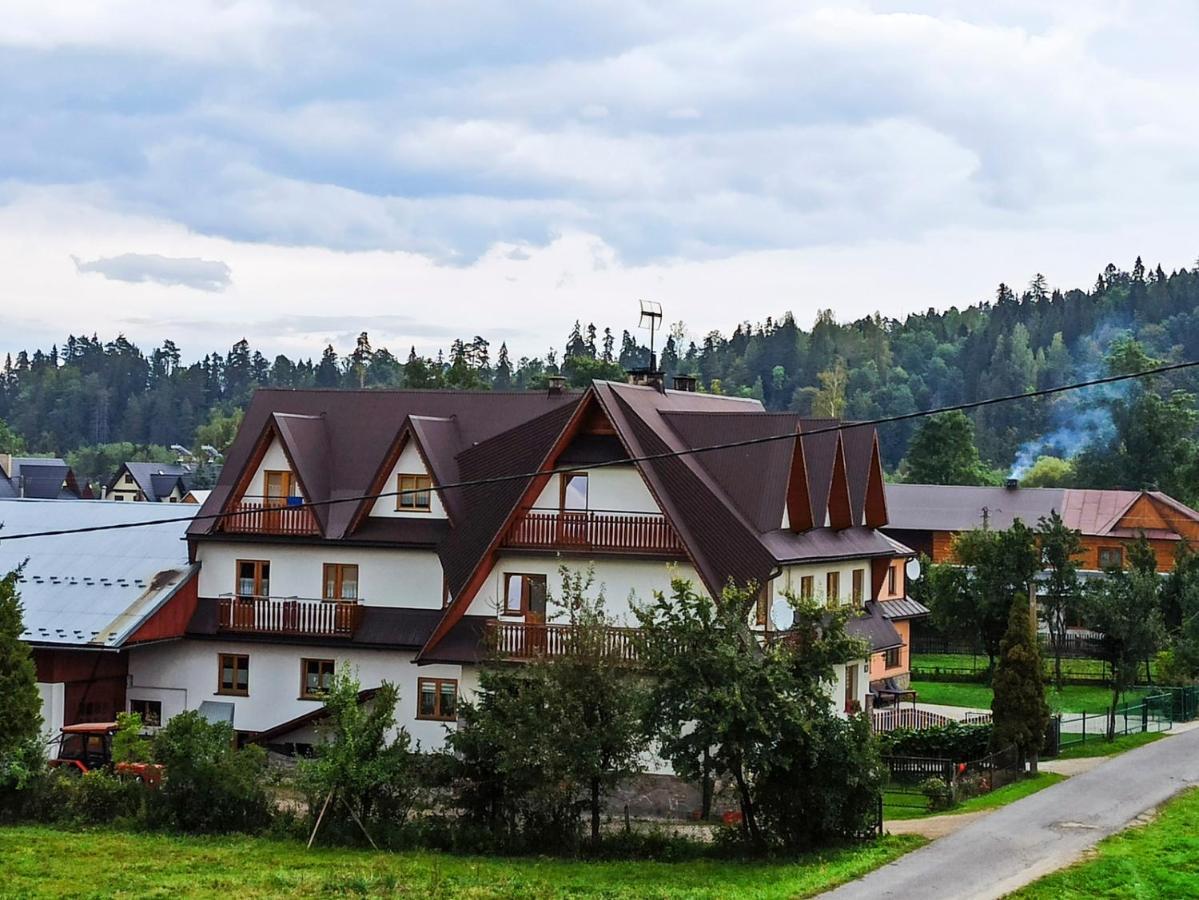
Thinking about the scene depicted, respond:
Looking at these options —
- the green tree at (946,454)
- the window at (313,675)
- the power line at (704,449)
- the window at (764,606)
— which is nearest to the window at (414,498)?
the power line at (704,449)

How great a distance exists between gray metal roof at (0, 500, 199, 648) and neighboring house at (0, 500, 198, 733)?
0.02 meters

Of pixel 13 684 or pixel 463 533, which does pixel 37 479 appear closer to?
pixel 463 533

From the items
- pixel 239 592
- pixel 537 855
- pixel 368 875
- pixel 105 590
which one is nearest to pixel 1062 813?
pixel 537 855

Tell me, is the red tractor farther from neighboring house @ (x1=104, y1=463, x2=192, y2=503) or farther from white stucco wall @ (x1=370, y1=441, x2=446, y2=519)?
neighboring house @ (x1=104, y1=463, x2=192, y2=503)

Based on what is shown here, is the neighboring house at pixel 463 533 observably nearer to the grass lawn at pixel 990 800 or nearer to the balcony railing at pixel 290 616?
the balcony railing at pixel 290 616

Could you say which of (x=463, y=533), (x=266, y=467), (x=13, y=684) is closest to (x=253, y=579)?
(x=266, y=467)

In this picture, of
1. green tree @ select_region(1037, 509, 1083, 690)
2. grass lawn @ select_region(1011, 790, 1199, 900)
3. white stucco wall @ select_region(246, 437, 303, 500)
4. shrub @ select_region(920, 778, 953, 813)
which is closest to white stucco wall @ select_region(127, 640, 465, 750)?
white stucco wall @ select_region(246, 437, 303, 500)

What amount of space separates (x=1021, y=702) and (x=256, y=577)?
58.1 feet

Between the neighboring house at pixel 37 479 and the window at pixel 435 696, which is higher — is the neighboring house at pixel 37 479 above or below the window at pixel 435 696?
above

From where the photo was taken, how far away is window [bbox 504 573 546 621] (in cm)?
3209

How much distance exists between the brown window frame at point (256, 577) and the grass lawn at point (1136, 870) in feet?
67.1

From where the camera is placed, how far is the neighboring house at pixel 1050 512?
252ft

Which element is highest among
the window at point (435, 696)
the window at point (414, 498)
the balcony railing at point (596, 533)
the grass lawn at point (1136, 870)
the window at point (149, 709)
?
the window at point (414, 498)

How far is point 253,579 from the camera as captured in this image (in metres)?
35.6
